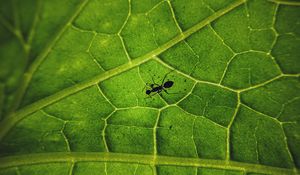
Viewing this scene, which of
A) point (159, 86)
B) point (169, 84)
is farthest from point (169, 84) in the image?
point (159, 86)

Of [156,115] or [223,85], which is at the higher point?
[223,85]

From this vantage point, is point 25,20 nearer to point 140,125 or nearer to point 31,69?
point 31,69

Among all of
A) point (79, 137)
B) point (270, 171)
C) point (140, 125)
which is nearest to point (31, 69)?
point (79, 137)

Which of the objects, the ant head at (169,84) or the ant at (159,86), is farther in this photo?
the ant head at (169,84)

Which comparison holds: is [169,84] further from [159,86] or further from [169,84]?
[159,86]

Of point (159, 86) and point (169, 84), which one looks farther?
point (169, 84)

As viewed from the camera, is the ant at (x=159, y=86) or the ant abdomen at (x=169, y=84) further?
the ant abdomen at (x=169, y=84)

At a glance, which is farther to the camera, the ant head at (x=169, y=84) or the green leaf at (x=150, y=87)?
the ant head at (x=169, y=84)

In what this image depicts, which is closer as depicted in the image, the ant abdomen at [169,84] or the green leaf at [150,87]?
the green leaf at [150,87]
